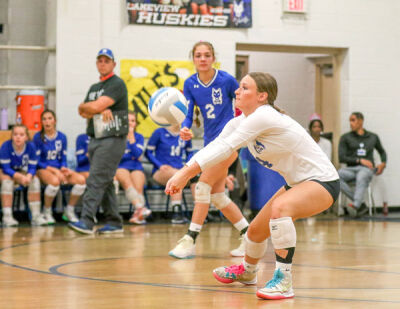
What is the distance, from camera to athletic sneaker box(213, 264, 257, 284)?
4.01 m

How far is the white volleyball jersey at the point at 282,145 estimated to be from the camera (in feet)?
11.9

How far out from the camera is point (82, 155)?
9.19 meters

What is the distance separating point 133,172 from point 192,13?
8.06 ft

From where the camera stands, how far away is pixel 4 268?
15.5 feet

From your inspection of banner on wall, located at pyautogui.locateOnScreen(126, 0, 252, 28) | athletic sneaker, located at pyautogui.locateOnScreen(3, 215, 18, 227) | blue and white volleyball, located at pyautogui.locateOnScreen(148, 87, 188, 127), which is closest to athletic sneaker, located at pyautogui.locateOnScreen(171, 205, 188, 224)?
athletic sneaker, located at pyautogui.locateOnScreen(3, 215, 18, 227)

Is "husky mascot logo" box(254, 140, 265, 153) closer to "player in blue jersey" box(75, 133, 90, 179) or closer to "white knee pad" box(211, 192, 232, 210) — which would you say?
"white knee pad" box(211, 192, 232, 210)

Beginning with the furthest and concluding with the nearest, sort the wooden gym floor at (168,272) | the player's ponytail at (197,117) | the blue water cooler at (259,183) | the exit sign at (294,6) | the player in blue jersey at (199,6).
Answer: the exit sign at (294,6) → the player in blue jersey at (199,6) → the blue water cooler at (259,183) → the player's ponytail at (197,117) → the wooden gym floor at (168,272)

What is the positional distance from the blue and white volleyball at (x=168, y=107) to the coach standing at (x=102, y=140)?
1.92 meters

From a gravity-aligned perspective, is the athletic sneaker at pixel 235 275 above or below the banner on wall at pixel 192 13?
below

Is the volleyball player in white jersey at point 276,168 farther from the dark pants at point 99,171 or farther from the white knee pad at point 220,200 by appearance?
the dark pants at point 99,171

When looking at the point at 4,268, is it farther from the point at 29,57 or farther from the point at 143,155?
the point at 29,57

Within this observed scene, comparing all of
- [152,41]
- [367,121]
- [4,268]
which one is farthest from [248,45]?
[4,268]

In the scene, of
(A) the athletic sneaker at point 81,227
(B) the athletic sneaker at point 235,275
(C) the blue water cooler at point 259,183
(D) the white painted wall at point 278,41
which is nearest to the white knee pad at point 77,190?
(D) the white painted wall at point 278,41

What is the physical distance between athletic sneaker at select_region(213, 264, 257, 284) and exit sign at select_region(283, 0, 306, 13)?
7.08 meters
